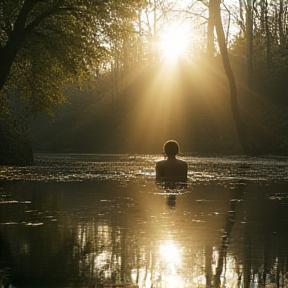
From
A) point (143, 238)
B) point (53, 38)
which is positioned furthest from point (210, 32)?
point (143, 238)

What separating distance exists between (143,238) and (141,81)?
6802 cm

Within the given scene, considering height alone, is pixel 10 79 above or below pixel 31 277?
above

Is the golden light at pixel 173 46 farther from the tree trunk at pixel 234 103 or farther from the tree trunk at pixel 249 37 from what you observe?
the tree trunk at pixel 234 103

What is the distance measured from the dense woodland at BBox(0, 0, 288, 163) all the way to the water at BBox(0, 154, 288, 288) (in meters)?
11.5

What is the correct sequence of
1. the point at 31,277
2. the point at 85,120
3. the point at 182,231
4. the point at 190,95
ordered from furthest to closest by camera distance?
the point at 85,120 → the point at 190,95 → the point at 182,231 → the point at 31,277

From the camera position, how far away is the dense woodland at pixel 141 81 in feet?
92.1

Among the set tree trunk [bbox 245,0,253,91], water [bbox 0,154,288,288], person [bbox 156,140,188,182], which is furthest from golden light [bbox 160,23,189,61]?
water [bbox 0,154,288,288]

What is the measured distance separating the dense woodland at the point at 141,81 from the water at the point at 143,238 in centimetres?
1151

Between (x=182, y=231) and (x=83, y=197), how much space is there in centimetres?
609

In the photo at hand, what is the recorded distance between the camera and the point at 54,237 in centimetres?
936

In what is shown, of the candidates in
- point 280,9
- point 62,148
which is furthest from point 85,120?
point 280,9

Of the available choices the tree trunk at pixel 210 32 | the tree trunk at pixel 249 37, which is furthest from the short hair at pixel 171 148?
the tree trunk at pixel 249 37

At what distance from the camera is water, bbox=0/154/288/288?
21.9 ft

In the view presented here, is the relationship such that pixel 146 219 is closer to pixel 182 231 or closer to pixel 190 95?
pixel 182 231
